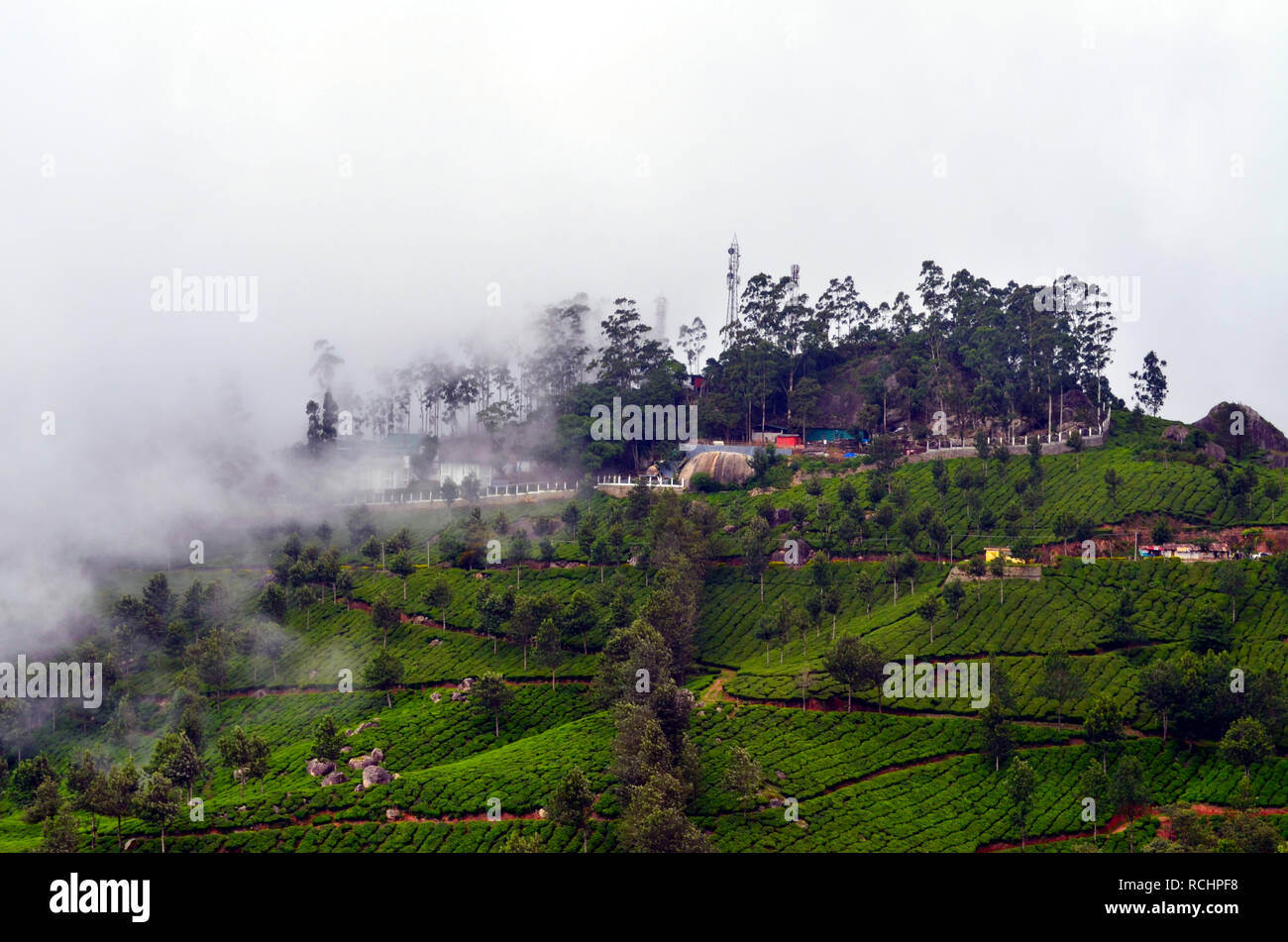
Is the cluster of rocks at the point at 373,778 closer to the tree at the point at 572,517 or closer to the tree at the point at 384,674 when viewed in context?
the tree at the point at 384,674

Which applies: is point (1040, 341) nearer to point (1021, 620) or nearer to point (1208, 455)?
point (1208, 455)

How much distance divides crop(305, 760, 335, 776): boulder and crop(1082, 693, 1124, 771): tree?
42.9 meters

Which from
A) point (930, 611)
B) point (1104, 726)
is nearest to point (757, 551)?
point (930, 611)

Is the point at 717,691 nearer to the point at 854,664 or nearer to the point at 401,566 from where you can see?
the point at 854,664

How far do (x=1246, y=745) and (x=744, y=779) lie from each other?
26.9 metres

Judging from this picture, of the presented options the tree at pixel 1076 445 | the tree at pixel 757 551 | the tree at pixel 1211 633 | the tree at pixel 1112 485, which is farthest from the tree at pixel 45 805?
the tree at pixel 1076 445

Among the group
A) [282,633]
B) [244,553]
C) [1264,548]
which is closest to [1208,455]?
[1264,548]

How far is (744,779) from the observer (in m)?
56.3

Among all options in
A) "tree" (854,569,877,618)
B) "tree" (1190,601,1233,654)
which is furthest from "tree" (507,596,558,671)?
"tree" (1190,601,1233,654)

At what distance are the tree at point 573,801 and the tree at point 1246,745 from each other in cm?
3436

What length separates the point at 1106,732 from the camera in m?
61.9

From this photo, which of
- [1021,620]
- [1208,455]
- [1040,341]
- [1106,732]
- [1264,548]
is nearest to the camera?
[1106,732]

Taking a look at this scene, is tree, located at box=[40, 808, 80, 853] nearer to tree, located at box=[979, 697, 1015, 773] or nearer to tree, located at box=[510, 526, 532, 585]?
tree, located at box=[510, 526, 532, 585]

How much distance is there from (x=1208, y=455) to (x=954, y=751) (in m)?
48.0
